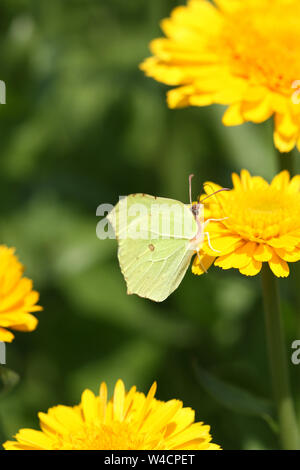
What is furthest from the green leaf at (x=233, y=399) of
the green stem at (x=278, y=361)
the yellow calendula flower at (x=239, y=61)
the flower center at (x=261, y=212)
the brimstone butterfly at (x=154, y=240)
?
the yellow calendula flower at (x=239, y=61)

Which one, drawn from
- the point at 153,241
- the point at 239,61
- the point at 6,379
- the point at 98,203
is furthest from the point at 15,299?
the point at 98,203

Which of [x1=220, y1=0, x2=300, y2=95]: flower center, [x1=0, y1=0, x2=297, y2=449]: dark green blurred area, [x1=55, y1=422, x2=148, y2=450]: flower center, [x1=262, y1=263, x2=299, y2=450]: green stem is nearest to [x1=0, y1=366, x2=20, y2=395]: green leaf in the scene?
[x1=55, y1=422, x2=148, y2=450]: flower center

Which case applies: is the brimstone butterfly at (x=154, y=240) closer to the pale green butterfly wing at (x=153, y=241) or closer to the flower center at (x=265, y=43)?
the pale green butterfly wing at (x=153, y=241)

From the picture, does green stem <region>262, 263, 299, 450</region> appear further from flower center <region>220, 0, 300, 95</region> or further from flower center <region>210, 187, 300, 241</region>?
flower center <region>220, 0, 300, 95</region>

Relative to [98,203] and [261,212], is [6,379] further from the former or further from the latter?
[98,203]

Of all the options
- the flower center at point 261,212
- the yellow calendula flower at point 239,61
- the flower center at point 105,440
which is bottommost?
the flower center at point 105,440

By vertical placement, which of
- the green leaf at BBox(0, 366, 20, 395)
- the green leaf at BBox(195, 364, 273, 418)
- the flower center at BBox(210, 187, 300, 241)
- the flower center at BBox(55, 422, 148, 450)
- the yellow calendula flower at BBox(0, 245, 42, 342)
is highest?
the flower center at BBox(210, 187, 300, 241)
